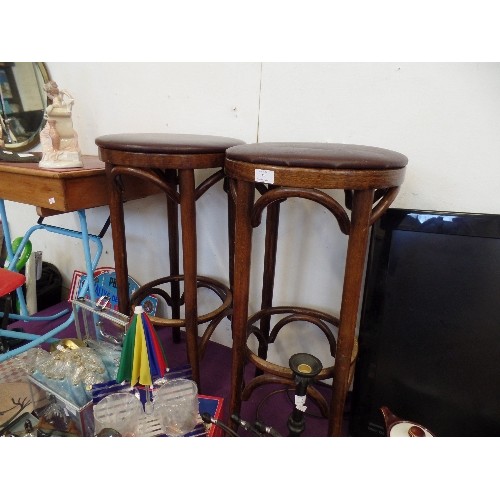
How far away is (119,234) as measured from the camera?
3.51ft

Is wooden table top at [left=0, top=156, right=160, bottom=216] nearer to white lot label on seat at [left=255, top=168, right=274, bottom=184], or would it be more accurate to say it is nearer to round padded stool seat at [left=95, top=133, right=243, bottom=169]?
round padded stool seat at [left=95, top=133, right=243, bottom=169]

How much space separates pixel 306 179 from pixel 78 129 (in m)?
1.47

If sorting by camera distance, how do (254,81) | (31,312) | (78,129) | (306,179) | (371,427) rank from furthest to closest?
(31,312)
(78,129)
(254,81)
(371,427)
(306,179)

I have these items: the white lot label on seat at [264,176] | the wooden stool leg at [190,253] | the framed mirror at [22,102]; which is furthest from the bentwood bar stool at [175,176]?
the framed mirror at [22,102]

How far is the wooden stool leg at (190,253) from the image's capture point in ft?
2.93

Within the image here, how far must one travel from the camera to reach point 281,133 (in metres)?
1.16

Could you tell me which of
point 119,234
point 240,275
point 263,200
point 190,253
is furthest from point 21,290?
point 263,200

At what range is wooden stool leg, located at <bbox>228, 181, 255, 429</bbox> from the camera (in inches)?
30.0

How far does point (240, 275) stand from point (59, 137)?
32.4 inches

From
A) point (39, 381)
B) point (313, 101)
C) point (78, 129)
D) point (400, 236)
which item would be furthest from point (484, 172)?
point (78, 129)

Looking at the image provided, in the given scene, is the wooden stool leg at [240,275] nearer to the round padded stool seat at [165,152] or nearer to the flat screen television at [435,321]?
the round padded stool seat at [165,152]

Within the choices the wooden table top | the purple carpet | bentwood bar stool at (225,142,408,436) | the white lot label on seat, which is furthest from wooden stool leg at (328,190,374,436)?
the wooden table top

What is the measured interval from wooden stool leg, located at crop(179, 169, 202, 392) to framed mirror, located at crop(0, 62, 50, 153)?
4.35ft

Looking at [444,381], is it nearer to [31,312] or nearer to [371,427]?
[371,427]
